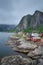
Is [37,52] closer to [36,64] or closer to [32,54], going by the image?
[32,54]

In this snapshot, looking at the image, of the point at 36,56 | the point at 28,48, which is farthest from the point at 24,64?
the point at 28,48

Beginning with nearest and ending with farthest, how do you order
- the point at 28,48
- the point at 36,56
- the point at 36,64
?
the point at 36,64 < the point at 36,56 < the point at 28,48

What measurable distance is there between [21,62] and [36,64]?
404cm

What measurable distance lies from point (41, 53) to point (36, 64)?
41.3ft

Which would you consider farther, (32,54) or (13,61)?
(32,54)

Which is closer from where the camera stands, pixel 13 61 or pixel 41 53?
pixel 13 61

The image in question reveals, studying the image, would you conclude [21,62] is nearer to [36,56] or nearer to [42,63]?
[42,63]

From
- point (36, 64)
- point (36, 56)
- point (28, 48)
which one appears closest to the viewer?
point (36, 64)

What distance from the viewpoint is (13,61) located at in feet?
85.8

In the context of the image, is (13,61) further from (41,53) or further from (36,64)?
(41,53)

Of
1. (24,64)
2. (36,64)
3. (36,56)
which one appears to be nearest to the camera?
(36,64)

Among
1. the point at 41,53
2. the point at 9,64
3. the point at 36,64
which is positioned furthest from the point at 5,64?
the point at 41,53

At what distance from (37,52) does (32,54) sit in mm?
1608

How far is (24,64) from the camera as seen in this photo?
25359mm
